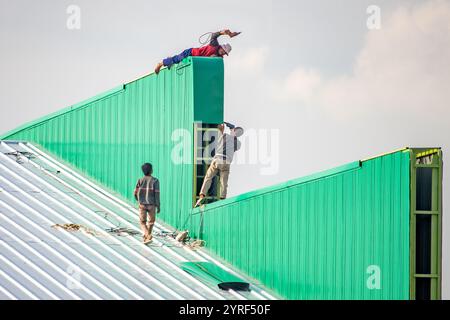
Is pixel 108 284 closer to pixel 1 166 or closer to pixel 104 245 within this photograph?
pixel 104 245

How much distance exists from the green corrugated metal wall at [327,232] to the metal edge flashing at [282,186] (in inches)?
0.7

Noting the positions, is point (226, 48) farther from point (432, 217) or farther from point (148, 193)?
point (432, 217)

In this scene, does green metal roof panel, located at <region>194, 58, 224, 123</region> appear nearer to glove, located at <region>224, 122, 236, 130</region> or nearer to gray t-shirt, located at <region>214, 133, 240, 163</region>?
glove, located at <region>224, 122, 236, 130</region>

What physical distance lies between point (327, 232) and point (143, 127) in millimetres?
7217

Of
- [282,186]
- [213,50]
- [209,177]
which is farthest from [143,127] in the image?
[282,186]

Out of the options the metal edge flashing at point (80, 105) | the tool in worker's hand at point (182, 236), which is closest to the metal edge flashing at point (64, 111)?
the metal edge flashing at point (80, 105)

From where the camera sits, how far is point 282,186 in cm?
1986

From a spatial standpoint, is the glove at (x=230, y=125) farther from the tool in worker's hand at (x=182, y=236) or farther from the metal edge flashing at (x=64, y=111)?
the metal edge flashing at (x=64, y=111)

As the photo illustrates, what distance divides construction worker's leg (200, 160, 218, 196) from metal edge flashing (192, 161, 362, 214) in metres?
0.36

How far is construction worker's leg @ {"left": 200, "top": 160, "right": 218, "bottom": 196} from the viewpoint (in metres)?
22.1

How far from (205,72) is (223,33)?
0.94 meters

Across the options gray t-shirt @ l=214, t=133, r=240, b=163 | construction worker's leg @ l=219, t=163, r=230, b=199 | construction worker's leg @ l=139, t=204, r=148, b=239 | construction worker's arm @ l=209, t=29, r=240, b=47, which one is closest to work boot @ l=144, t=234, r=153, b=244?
construction worker's leg @ l=139, t=204, r=148, b=239

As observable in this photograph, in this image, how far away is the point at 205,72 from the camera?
2269 centimetres
